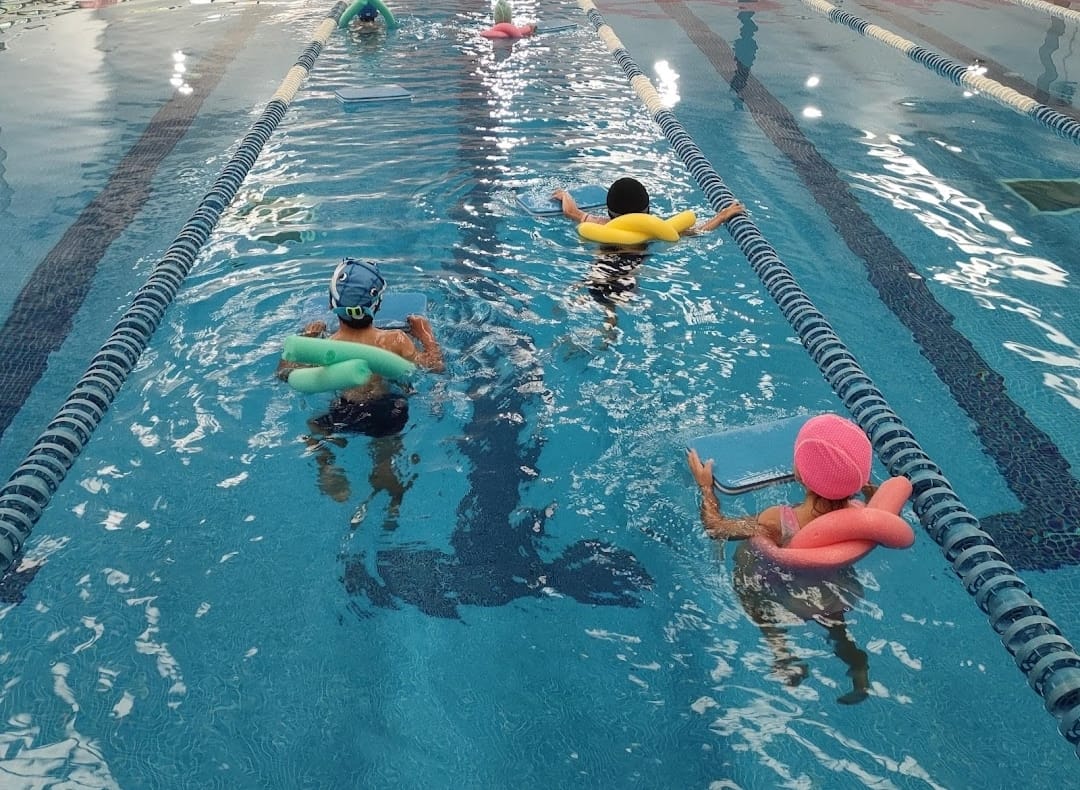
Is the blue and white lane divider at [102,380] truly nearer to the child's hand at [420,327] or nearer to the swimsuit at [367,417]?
the swimsuit at [367,417]

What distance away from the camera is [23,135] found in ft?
24.6

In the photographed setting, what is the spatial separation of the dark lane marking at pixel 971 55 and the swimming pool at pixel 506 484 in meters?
1.48

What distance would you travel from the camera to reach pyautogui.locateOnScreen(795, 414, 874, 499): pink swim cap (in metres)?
2.73

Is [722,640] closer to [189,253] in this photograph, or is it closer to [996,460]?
[996,460]

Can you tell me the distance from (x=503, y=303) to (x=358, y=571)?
1.94 meters

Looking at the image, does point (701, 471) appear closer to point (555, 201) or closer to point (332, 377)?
point (332, 377)

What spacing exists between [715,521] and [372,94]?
596 cm

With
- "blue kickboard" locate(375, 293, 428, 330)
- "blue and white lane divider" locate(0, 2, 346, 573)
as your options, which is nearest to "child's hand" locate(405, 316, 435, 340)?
"blue kickboard" locate(375, 293, 428, 330)

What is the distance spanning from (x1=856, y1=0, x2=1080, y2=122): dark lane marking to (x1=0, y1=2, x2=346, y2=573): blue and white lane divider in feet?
23.2

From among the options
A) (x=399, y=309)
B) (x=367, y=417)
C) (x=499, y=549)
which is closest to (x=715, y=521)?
(x=499, y=549)

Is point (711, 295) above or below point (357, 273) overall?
below

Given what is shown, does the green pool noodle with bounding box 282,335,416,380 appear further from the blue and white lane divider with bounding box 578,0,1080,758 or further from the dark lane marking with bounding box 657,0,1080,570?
the dark lane marking with bounding box 657,0,1080,570

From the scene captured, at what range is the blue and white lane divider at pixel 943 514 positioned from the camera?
2.78m

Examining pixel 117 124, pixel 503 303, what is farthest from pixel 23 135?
pixel 503 303
